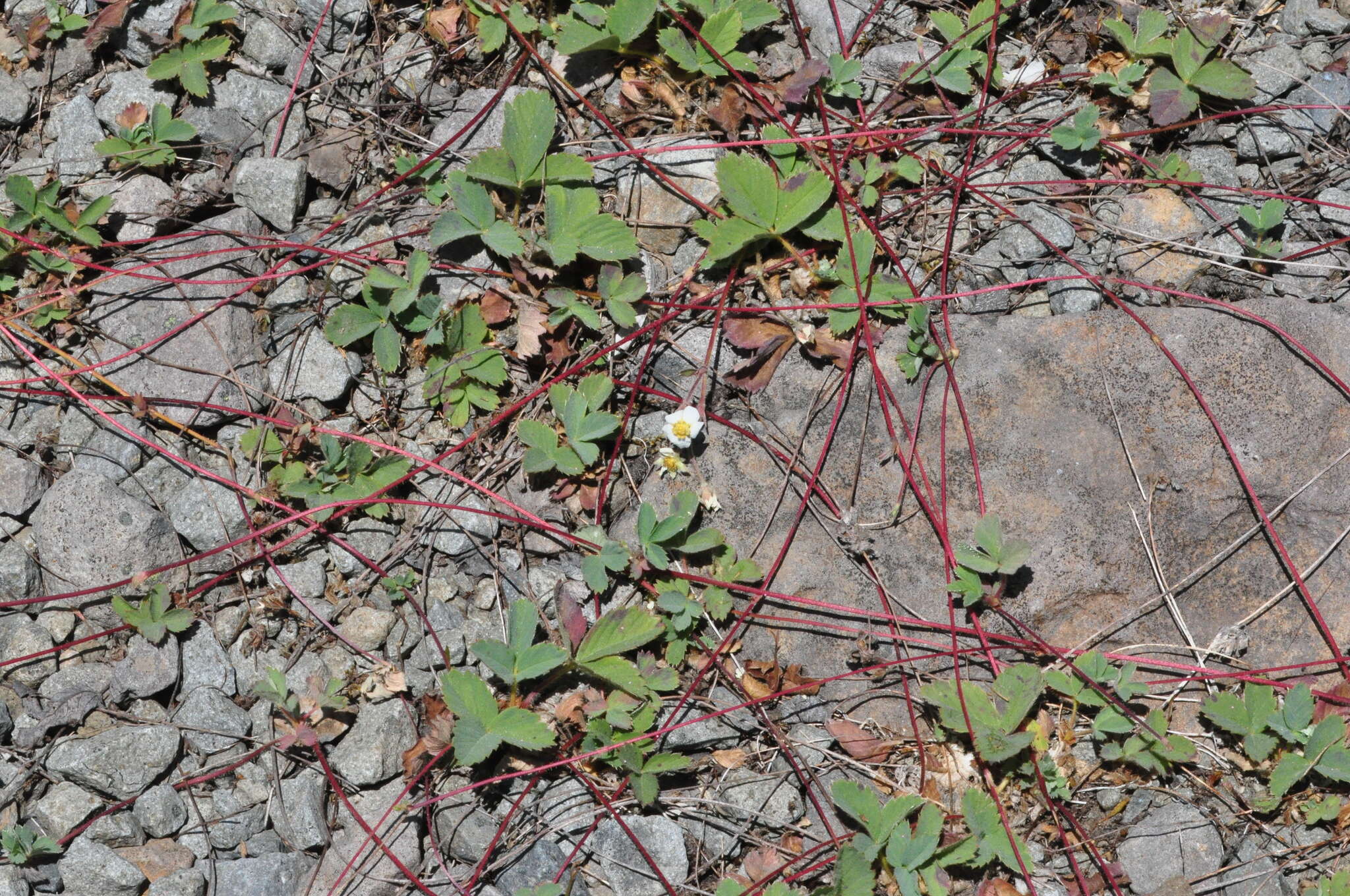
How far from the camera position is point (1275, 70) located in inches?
108

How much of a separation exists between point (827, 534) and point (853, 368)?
0.46 m

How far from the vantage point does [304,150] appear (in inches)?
111

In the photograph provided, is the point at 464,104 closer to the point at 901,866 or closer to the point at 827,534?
the point at 827,534

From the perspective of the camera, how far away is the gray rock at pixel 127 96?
9.33ft

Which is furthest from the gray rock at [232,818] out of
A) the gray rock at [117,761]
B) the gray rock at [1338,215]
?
the gray rock at [1338,215]

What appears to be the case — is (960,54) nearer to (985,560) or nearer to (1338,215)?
(1338,215)

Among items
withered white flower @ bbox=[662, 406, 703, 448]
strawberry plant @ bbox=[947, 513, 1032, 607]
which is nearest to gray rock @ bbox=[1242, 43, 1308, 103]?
strawberry plant @ bbox=[947, 513, 1032, 607]

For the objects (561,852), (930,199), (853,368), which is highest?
(930,199)

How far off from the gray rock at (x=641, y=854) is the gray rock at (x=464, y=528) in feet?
2.61

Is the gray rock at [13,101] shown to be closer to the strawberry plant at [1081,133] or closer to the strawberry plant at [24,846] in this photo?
the strawberry plant at [24,846]

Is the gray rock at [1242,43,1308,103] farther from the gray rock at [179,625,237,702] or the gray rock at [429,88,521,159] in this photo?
the gray rock at [179,625,237,702]

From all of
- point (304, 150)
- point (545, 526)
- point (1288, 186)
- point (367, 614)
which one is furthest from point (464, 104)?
point (1288, 186)

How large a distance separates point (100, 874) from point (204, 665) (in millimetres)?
535

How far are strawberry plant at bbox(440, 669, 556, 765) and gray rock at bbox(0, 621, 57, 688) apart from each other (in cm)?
109
